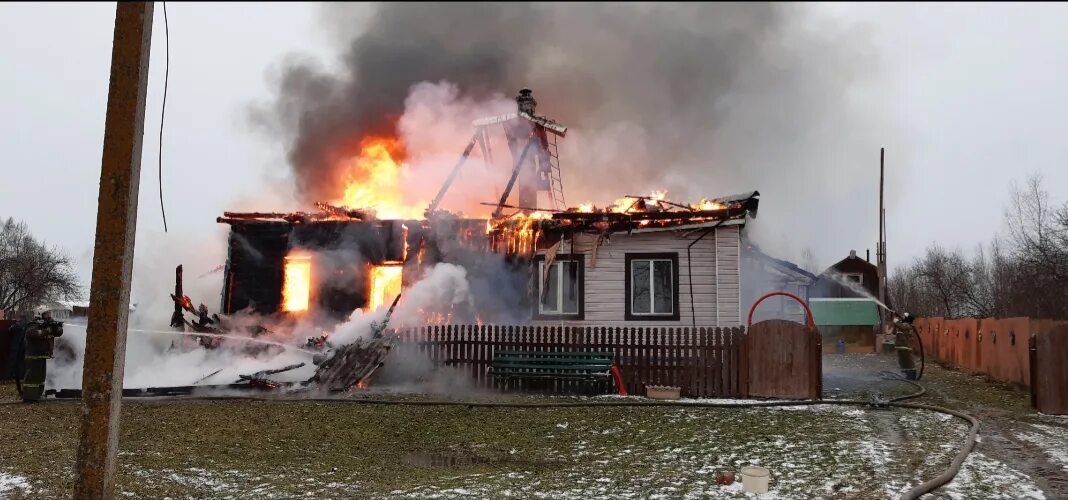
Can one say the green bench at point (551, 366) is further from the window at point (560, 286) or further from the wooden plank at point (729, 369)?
the window at point (560, 286)

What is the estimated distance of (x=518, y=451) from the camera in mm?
8281

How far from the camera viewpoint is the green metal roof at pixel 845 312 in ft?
143

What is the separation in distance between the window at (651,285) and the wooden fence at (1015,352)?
22.9ft

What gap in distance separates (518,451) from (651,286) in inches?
337

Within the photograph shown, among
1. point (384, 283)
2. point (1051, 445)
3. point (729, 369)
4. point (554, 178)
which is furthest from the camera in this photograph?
point (554, 178)

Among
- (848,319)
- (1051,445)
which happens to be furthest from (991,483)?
(848,319)

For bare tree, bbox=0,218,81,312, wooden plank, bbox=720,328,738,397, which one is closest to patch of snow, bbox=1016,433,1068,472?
wooden plank, bbox=720,328,738,397

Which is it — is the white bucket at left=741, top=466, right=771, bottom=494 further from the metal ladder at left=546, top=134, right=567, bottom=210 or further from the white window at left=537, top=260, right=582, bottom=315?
the metal ladder at left=546, top=134, right=567, bottom=210

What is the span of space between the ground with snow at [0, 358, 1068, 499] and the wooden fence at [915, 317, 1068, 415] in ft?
2.36

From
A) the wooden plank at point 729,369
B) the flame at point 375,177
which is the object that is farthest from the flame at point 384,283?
the wooden plank at point 729,369

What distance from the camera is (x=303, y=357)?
1495cm

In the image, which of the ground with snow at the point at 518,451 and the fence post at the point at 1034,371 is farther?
the fence post at the point at 1034,371

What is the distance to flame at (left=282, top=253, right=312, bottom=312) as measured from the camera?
17906 mm

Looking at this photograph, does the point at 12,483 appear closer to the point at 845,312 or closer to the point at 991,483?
the point at 991,483
